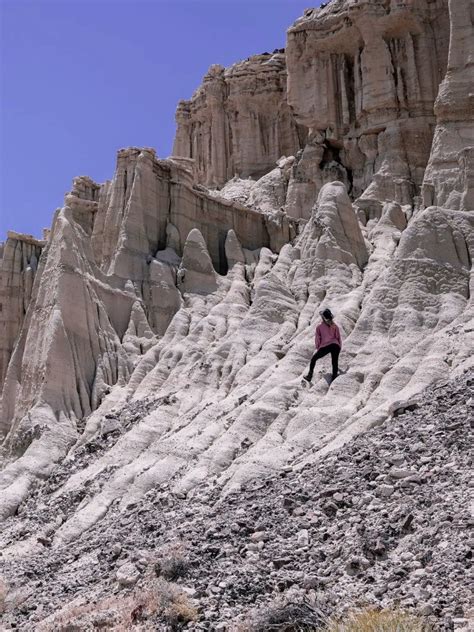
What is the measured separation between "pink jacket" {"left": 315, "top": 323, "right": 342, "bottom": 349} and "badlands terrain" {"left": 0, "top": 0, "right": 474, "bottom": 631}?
40.9 inches

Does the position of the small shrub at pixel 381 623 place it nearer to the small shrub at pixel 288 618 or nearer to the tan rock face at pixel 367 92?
the small shrub at pixel 288 618

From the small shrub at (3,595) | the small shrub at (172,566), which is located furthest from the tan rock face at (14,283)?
the small shrub at (172,566)

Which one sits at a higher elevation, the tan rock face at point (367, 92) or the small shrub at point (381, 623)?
the tan rock face at point (367, 92)

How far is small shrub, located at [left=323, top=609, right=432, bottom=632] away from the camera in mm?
11078

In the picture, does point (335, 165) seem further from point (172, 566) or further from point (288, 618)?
point (288, 618)

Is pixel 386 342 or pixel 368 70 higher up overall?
pixel 368 70

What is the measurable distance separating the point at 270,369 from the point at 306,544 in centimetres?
1184

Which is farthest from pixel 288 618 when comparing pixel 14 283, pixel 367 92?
pixel 367 92

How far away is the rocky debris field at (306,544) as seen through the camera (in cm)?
1323

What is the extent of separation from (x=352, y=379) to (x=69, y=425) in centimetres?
1100

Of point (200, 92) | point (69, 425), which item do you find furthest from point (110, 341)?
point (200, 92)

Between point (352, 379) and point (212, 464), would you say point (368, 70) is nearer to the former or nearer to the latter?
point (352, 379)

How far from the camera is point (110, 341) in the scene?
33.8 m

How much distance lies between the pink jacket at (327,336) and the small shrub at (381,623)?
1246 centimetres
